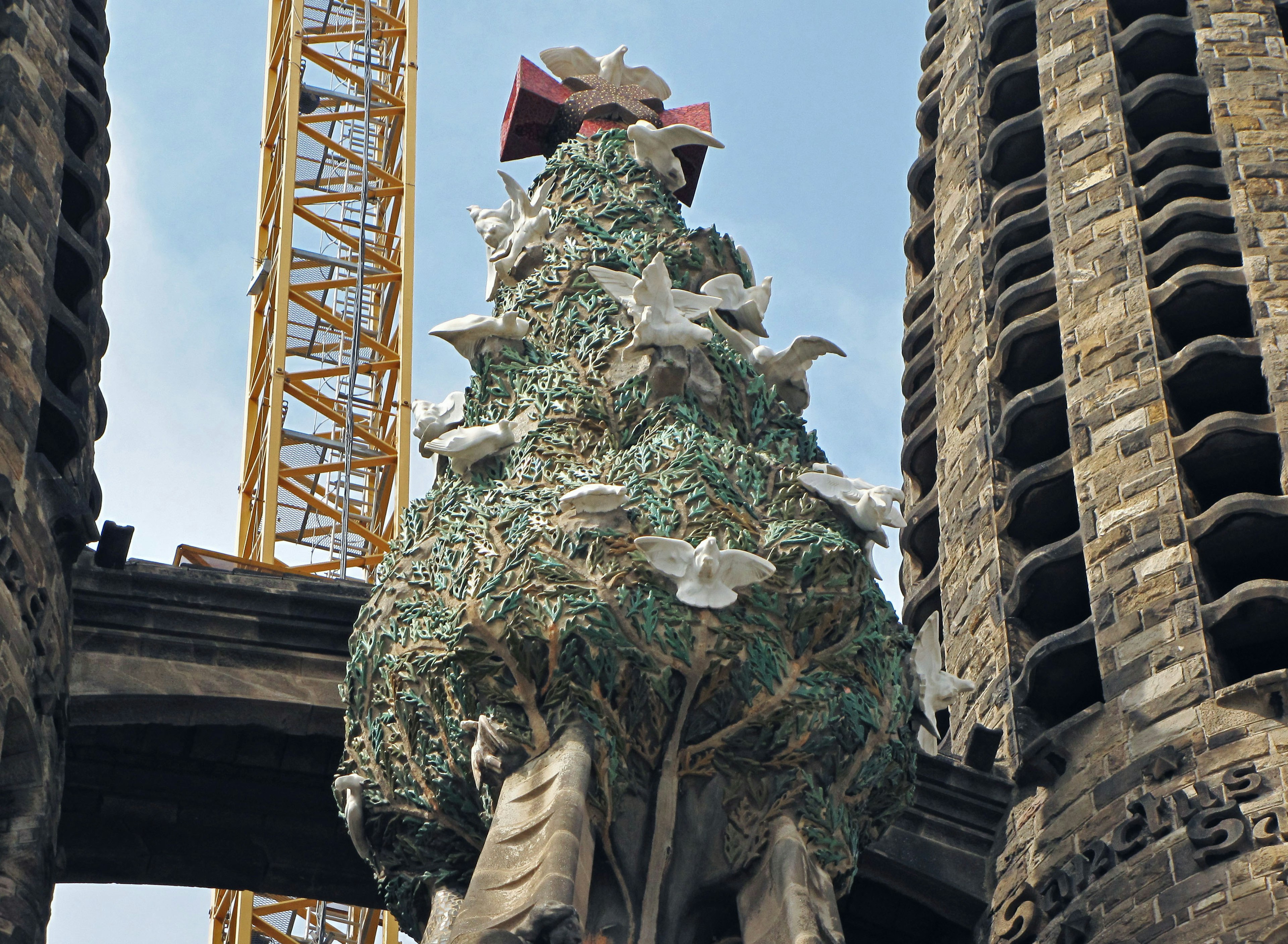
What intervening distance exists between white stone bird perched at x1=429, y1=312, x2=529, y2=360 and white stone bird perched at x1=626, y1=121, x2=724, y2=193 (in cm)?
244

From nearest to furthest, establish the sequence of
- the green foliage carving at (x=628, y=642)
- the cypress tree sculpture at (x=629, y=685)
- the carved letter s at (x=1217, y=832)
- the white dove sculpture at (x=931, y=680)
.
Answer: the cypress tree sculpture at (x=629, y=685) → the green foliage carving at (x=628, y=642) → the white dove sculpture at (x=931, y=680) → the carved letter s at (x=1217, y=832)

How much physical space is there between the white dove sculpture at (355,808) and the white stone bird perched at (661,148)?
643cm

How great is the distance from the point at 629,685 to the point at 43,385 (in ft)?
25.3

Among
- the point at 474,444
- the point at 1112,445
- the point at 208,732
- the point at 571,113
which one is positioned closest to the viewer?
the point at 474,444

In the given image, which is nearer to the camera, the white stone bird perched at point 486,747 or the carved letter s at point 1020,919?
the white stone bird perched at point 486,747

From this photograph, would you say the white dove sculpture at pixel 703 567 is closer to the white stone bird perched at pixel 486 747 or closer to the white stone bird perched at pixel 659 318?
the white stone bird perched at pixel 486 747

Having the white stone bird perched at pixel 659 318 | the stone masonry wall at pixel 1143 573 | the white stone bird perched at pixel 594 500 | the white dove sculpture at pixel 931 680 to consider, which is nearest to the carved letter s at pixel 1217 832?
the stone masonry wall at pixel 1143 573

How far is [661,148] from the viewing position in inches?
1030

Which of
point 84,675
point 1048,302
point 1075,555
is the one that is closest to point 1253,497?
point 1075,555

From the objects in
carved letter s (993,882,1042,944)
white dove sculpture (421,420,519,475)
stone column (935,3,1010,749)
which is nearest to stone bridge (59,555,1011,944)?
white dove sculpture (421,420,519,475)

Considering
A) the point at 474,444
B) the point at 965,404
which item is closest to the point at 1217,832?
the point at 474,444

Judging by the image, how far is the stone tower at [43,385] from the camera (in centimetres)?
2344

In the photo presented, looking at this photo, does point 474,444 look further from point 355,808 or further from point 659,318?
point 355,808

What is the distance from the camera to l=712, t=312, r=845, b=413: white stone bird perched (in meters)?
24.2
